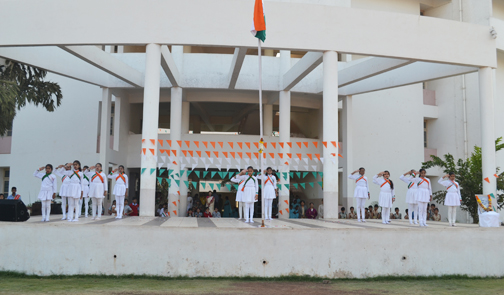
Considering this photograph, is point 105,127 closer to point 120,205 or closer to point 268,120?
point 268,120

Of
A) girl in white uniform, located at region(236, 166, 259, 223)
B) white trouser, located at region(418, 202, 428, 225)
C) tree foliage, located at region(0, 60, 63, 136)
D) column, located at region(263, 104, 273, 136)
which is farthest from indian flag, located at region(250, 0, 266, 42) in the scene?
column, located at region(263, 104, 273, 136)

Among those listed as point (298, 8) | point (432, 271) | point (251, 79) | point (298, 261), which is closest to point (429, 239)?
point (432, 271)

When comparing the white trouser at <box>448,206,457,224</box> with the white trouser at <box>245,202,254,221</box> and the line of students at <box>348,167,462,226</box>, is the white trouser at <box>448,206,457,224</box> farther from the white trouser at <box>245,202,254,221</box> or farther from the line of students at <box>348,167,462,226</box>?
the white trouser at <box>245,202,254,221</box>

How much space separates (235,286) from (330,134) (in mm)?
6853

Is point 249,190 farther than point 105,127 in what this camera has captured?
No

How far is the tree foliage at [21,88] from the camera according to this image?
15.3 metres

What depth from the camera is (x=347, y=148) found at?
2219 cm

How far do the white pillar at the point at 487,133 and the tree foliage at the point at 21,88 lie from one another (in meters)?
15.8

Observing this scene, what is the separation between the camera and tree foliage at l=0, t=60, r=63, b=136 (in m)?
15.3

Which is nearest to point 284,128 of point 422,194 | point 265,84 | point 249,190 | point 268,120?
point 265,84

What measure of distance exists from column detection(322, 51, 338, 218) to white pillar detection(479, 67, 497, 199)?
18.0 feet

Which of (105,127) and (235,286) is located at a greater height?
(105,127)

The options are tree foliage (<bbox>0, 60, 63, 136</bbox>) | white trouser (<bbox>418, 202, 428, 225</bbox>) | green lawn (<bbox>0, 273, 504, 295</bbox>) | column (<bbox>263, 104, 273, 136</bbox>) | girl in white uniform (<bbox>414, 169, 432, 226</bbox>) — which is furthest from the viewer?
column (<bbox>263, 104, 273, 136</bbox>)

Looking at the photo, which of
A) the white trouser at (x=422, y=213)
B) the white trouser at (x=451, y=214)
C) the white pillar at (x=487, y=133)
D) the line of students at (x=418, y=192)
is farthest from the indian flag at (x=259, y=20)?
the white pillar at (x=487, y=133)
